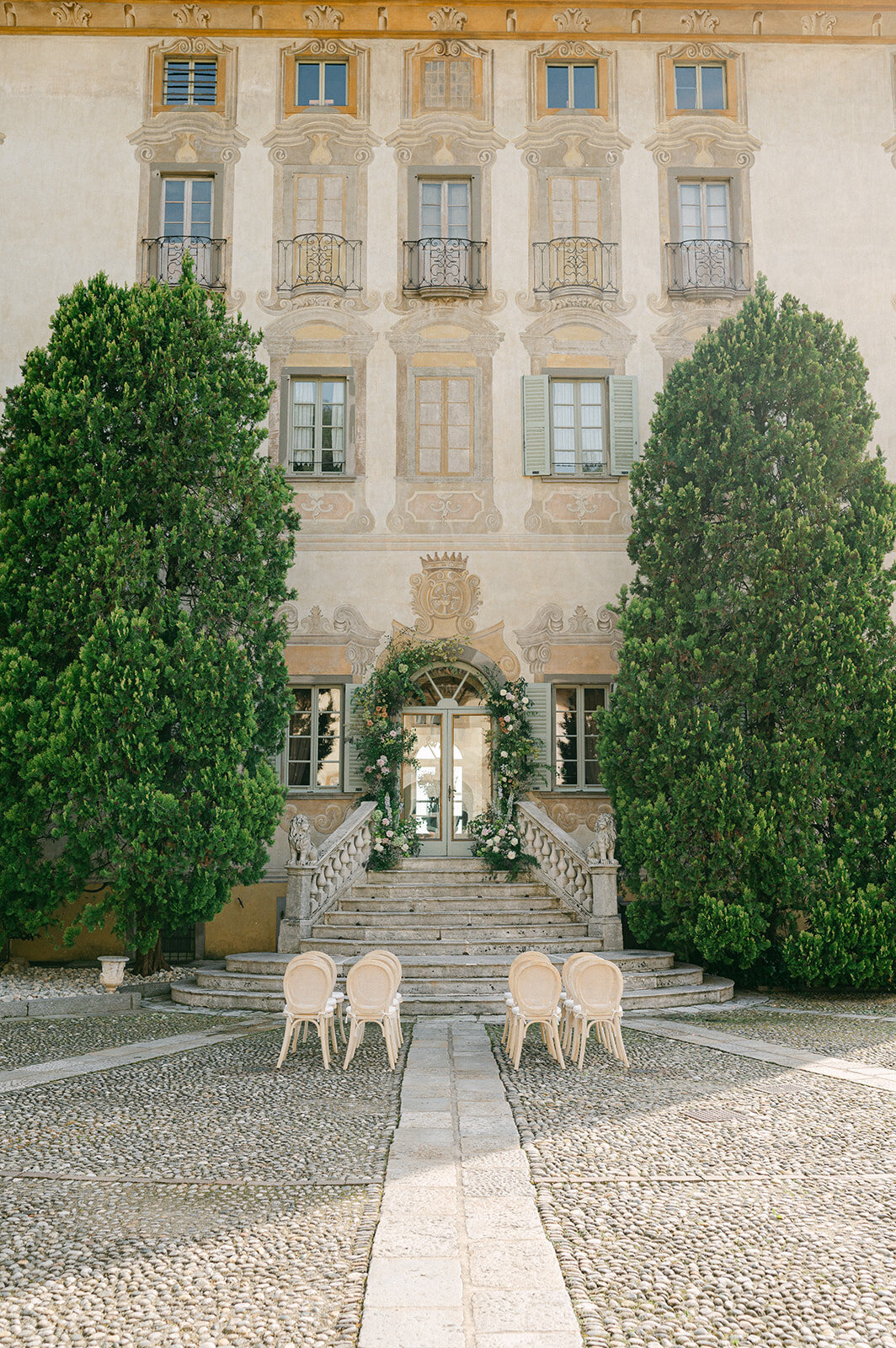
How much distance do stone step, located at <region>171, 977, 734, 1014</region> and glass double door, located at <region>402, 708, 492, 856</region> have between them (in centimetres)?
421

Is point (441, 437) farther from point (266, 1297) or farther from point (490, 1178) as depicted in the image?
point (266, 1297)

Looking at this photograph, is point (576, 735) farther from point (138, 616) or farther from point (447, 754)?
point (138, 616)

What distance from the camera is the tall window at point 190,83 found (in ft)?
51.7

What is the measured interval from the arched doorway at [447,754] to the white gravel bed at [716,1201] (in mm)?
7043

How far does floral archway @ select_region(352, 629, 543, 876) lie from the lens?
14.0 meters

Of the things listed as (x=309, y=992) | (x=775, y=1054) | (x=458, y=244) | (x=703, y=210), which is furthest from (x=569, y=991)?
(x=703, y=210)

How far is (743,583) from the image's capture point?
1238 centimetres

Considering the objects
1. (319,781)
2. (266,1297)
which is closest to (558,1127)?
(266,1297)

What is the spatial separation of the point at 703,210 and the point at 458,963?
11.6 m

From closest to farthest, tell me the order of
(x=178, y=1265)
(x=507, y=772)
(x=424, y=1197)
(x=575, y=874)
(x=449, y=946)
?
(x=178, y=1265) → (x=424, y=1197) → (x=449, y=946) → (x=575, y=874) → (x=507, y=772)

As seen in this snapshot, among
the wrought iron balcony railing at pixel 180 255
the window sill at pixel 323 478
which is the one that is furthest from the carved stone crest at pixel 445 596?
the wrought iron balcony railing at pixel 180 255

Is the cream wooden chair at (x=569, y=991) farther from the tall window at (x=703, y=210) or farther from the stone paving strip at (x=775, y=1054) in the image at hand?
the tall window at (x=703, y=210)

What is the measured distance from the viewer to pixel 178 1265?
3.97 metres

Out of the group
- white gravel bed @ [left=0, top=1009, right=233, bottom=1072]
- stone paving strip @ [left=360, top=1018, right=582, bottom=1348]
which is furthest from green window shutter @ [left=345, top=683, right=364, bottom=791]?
stone paving strip @ [left=360, top=1018, right=582, bottom=1348]
